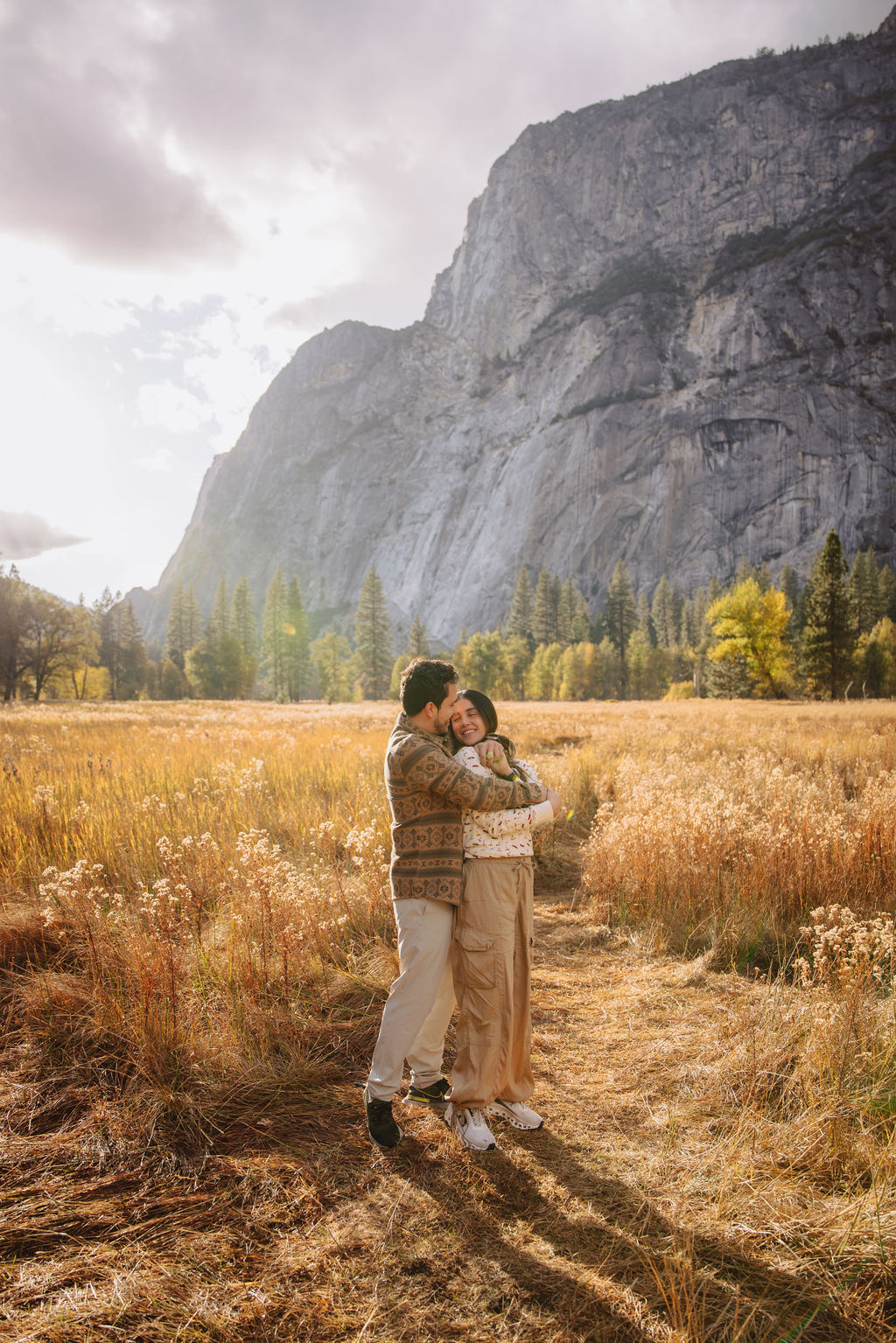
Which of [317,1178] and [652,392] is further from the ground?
[652,392]

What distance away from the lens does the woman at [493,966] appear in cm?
279

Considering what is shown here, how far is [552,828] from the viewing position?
782cm

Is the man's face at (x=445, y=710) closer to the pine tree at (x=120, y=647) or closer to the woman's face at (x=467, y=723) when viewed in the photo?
the woman's face at (x=467, y=723)

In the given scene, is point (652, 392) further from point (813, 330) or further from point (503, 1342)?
point (503, 1342)

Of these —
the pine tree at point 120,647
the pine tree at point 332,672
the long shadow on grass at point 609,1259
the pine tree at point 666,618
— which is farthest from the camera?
the pine tree at point 666,618

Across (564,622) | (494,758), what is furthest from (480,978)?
(564,622)

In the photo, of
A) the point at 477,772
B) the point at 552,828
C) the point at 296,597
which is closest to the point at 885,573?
the point at 296,597

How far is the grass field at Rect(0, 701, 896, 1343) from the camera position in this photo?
194cm

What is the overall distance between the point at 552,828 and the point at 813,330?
138532 mm

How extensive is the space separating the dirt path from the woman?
0.61 feet

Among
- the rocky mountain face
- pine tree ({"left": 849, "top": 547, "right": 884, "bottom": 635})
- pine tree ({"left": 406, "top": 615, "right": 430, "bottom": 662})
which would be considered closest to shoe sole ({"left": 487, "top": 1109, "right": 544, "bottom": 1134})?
pine tree ({"left": 849, "top": 547, "right": 884, "bottom": 635})

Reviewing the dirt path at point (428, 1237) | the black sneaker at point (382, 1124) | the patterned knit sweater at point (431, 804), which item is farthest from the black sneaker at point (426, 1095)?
the patterned knit sweater at point (431, 804)

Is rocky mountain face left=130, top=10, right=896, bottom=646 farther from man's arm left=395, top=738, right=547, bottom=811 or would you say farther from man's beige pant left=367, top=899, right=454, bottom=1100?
man's beige pant left=367, top=899, right=454, bottom=1100

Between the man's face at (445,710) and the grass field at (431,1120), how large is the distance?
5.41 ft
